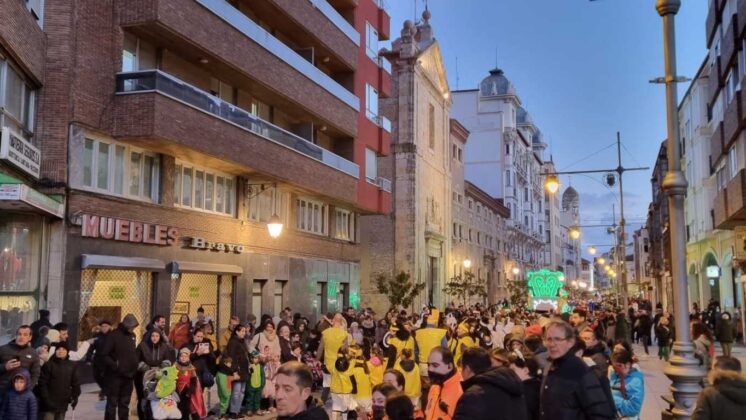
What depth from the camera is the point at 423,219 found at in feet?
156

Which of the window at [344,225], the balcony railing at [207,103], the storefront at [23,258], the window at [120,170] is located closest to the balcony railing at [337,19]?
the balcony railing at [207,103]

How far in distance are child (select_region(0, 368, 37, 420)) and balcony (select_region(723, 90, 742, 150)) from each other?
23.8m

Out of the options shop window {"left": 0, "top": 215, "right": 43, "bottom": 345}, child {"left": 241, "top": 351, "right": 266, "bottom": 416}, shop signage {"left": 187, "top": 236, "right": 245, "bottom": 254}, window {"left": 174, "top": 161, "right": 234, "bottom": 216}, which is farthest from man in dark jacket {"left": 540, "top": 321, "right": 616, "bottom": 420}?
window {"left": 174, "top": 161, "right": 234, "bottom": 216}

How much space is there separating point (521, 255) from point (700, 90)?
50.8 meters

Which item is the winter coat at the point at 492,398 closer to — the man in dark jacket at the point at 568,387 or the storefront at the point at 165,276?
the man in dark jacket at the point at 568,387

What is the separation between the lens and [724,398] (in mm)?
6074

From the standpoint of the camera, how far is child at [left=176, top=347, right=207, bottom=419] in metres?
11.6

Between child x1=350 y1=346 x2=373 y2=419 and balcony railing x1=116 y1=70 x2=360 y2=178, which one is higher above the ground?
balcony railing x1=116 y1=70 x2=360 y2=178

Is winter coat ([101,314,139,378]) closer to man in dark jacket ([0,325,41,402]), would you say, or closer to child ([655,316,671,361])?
man in dark jacket ([0,325,41,402])

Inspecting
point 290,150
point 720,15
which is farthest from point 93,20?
point 720,15

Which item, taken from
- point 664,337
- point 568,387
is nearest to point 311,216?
point 664,337

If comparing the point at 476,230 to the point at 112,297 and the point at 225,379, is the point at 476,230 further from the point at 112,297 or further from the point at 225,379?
the point at 225,379

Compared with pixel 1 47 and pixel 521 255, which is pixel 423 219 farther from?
pixel 521 255

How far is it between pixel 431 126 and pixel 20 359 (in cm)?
4265
